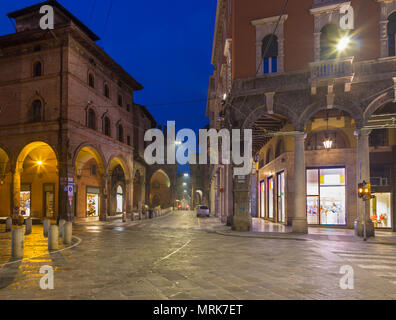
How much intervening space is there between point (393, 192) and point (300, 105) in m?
8.37

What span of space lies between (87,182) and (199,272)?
25.9 m

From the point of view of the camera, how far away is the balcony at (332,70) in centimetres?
1627

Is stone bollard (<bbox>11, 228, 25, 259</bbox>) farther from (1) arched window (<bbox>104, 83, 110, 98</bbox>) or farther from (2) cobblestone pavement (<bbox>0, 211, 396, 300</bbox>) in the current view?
(1) arched window (<bbox>104, 83, 110, 98</bbox>)

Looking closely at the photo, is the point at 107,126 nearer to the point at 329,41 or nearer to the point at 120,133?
the point at 120,133

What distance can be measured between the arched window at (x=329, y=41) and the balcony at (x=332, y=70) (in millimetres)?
1025

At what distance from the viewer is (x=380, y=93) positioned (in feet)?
53.7

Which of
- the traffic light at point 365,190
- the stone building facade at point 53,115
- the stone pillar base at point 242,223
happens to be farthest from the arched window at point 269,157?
the stone building facade at point 53,115

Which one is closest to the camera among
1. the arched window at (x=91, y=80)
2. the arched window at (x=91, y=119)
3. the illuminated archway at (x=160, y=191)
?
the arched window at (x=91, y=119)

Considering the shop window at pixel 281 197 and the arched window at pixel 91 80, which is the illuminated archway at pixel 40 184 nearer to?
the arched window at pixel 91 80

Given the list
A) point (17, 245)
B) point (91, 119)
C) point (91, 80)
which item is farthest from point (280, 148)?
point (17, 245)

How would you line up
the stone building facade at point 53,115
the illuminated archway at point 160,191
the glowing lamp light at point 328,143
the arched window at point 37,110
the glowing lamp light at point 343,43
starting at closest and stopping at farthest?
1. the glowing lamp light at point 343,43
2. the glowing lamp light at point 328,143
3. the stone building facade at point 53,115
4. the arched window at point 37,110
5. the illuminated archway at point 160,191

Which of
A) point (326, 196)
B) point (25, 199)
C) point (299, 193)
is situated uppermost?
point (299, 193)

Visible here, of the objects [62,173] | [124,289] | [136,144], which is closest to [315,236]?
[124,289]

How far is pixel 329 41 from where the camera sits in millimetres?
17578
